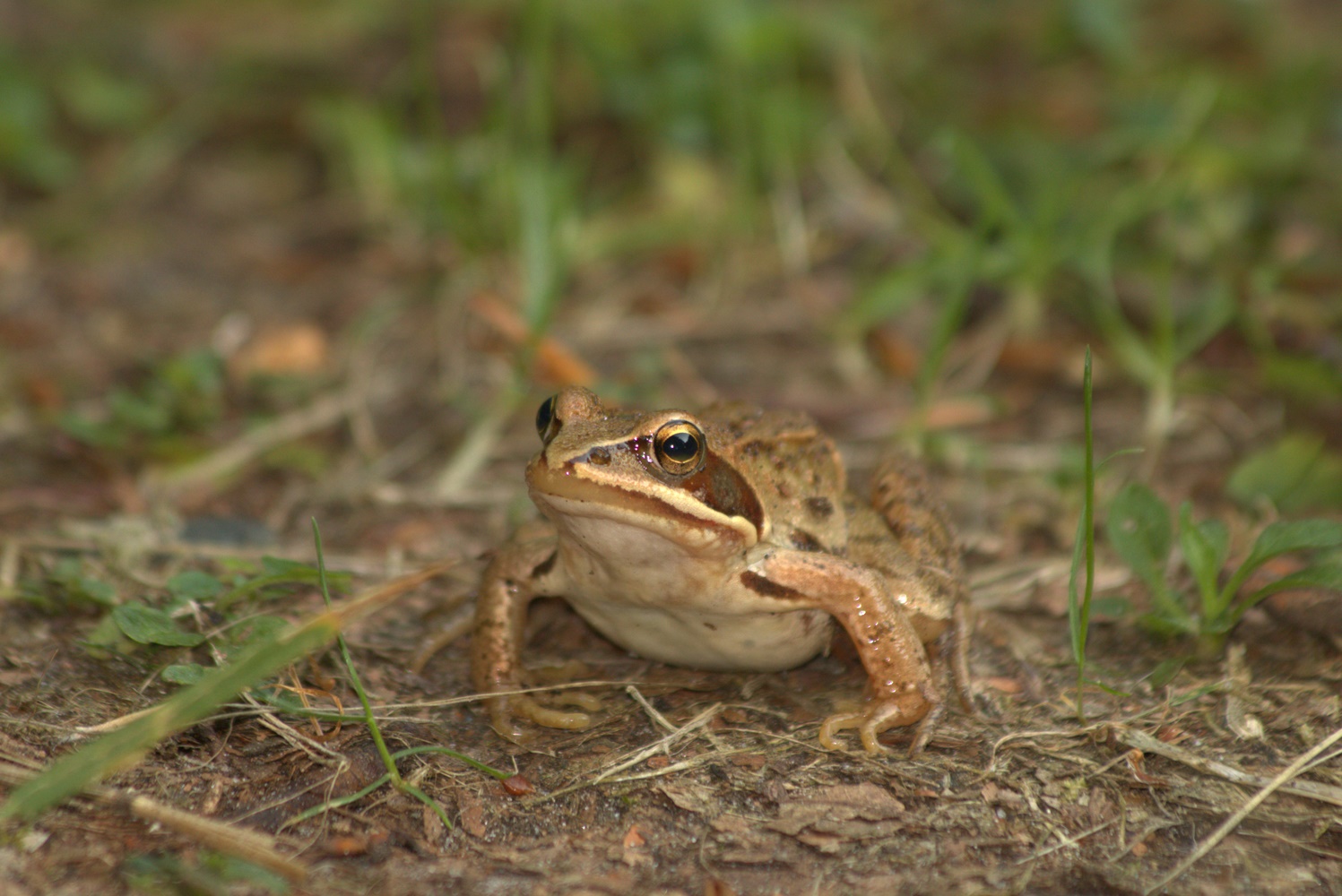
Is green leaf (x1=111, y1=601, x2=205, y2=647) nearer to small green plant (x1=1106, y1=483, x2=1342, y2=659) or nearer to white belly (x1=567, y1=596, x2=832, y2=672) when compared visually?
white belly (x1=567, y1=596, x2=832, y2=672)

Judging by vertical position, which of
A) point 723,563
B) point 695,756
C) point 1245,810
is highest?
point 723,563

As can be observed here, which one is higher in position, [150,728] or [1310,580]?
[150,728]

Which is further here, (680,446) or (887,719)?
(887,719)

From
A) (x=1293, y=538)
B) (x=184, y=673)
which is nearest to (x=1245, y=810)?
(x=1293, y=538)

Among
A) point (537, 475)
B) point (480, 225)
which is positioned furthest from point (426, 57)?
point (537, 475)

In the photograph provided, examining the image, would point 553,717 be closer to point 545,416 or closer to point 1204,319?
point 545,416

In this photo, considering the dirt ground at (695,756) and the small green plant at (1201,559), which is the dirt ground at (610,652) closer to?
the dirt ground at (695,756)

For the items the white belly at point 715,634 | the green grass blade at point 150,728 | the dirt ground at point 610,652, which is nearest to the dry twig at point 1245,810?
the dirt ground at point 610,652
